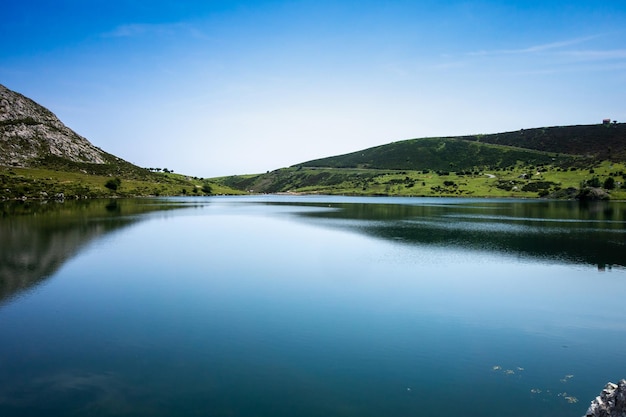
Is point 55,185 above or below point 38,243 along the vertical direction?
above

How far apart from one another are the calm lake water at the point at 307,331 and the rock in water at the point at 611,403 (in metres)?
2.54

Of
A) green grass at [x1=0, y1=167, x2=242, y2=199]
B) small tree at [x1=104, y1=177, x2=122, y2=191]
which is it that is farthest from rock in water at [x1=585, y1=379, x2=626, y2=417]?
small tree at [x1=104, y1=177, x2=122, y2=191]

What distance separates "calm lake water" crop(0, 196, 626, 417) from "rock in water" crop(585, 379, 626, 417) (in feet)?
8.32

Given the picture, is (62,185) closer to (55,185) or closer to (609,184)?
(55,185)

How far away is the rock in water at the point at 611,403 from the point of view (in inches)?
418

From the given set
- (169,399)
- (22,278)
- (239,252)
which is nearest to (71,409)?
(169,399)

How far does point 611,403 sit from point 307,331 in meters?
13.2

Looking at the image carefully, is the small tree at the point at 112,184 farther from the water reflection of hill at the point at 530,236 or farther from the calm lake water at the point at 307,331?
the calm lake water at the point at 307,331

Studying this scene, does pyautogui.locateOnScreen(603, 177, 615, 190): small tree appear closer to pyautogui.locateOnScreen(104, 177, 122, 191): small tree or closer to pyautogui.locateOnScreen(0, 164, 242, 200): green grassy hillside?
pyautogui.locateOnScreen(0, 164, 242, 200): green grassy hillside

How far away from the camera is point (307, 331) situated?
21062mm

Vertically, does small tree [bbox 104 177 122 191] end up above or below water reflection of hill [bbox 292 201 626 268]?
above

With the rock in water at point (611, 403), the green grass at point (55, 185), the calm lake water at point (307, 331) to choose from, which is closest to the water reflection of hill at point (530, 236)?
A: the calm lake water at point (307, 331)

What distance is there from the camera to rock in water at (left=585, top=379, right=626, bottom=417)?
10.6 m

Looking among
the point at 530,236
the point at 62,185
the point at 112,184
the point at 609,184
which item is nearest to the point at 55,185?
the point at 62,185
